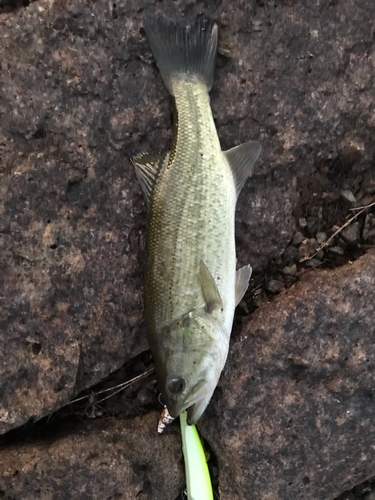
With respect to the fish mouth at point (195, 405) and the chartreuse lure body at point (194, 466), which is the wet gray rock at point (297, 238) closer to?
the fish mouth at point (195, 405)

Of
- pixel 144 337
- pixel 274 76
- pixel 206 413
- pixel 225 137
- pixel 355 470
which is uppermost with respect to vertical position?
pixel 274 76

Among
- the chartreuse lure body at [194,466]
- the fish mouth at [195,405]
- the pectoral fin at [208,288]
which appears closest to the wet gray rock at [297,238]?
the pectoral fin at [208,288]

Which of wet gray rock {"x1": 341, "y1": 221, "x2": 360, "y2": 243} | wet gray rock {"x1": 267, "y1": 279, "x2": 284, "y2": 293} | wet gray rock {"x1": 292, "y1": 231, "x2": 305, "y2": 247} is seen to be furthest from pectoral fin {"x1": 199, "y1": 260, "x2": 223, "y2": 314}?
wet gray rock {"x1": 341, "y1": 221, "x2": 360, "y2": 243}

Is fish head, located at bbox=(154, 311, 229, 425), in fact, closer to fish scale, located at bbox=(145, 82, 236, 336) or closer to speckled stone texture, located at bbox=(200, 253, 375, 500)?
fish scale, located at bbox=(145, 82, 236, 336)

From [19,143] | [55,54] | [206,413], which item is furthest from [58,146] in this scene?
[206,413]

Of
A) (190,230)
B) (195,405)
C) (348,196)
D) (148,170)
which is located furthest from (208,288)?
(348,196)

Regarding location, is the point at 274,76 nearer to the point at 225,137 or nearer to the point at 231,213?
the point at 225,137

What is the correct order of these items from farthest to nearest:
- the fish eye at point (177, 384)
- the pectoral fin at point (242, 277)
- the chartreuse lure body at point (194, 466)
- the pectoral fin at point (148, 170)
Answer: the chartreuse lure body at point (194, 466), the pectoral fin at point (242, 277), the pectoral fin at point (148, 170), the fish eye at point (177, 384)
